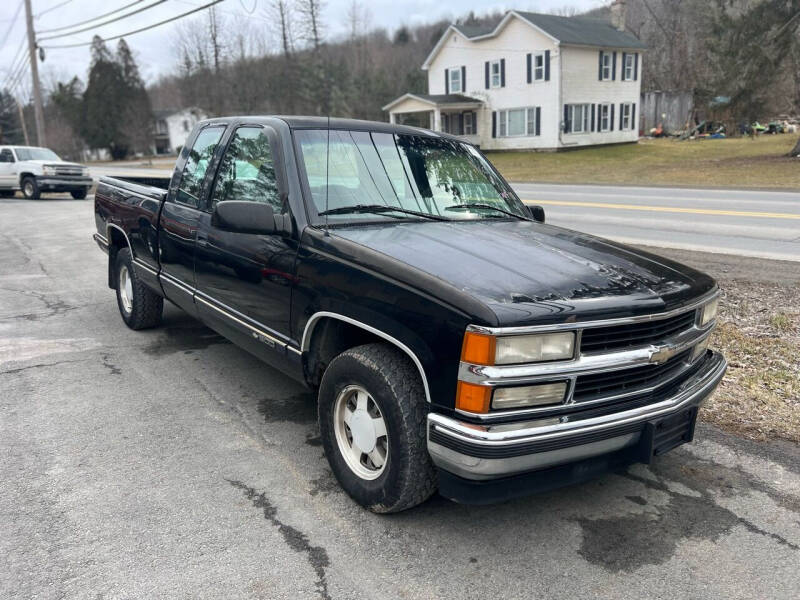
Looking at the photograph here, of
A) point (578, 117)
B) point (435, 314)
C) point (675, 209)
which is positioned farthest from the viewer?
point (578, 117)

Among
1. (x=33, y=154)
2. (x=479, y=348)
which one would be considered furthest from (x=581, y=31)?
(x=479, y=348)

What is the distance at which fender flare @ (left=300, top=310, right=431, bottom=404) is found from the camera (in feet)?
9.02

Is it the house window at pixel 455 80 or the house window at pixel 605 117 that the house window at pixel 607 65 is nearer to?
the house window at pixel 605 117

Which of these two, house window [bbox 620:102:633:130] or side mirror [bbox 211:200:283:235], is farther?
house window [bbox 620:102:633:130]

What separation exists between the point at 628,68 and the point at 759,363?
1575 inches

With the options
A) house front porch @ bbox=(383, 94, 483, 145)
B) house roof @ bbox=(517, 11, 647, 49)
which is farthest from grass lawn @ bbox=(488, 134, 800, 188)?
house roof @ bbox=(517, 11, 647, 49)

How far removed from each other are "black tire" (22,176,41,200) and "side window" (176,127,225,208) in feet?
65.9

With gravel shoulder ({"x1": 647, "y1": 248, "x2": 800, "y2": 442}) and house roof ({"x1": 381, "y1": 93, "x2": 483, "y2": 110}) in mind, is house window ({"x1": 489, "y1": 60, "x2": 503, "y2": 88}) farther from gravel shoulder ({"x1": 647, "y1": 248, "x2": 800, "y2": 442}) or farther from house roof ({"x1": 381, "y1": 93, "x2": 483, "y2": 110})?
gravel shoulder ({"x1": 647, "y1": 248, "x2": 800, "y2": 442})

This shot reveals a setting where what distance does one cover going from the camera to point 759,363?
4.99 meters

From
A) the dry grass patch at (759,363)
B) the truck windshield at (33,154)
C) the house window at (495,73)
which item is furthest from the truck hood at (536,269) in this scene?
the house window at (495,73)

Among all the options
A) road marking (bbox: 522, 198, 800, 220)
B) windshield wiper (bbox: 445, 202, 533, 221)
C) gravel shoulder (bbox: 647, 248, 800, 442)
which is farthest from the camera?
road marking (bbox: 522, 198, 800, 220)

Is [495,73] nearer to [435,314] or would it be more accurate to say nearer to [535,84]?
[535,84]

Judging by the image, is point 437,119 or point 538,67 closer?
point 538,67

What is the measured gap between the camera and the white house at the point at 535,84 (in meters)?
36.4
